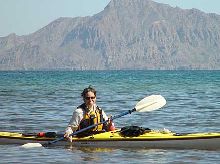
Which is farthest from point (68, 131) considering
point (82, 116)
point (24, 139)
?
point (24, 139)

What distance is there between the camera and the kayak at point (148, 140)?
11.9 meters

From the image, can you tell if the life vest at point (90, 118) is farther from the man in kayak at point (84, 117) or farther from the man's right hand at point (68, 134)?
the man's right hand at point (68, 134)

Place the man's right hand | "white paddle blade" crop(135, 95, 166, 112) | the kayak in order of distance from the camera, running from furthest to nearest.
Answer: "white paddle blade" crop(135, 95, 166, 112) → the man's right hand → the kayak

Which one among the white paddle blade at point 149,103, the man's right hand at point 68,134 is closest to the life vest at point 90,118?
the man's right hand at point 68,134

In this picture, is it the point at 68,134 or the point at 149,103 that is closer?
the point at 68,134

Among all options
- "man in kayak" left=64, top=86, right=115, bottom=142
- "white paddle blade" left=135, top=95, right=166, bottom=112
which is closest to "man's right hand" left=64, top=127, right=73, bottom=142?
"man in kayak" left=64, top=86, right=115, bottom=142

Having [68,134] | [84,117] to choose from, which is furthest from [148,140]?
[68,134]

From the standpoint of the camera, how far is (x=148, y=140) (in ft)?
39.7

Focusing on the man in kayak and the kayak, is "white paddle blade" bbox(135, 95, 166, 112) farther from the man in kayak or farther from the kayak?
the man in kayak

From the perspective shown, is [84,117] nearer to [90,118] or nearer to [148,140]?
[90,118]

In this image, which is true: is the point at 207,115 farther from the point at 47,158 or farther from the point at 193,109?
the point at 47,158

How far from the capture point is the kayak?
1195 centimetres

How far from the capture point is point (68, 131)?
39.7 ft

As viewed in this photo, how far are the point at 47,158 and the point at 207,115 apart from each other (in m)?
11.4
